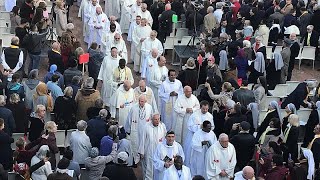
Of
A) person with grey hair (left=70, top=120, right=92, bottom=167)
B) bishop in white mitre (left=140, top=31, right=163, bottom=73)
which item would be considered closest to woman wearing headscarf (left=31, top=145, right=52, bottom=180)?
person with grey hair (left=70, top=120, right=92, bottom=167)

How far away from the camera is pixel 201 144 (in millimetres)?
13734

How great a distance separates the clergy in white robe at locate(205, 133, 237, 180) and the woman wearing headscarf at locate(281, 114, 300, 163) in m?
1.30

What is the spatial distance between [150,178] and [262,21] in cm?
785

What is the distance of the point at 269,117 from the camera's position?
569 inches

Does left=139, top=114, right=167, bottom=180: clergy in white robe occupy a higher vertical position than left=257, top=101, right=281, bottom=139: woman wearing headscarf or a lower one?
lower

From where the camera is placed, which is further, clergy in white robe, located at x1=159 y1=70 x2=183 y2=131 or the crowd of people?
clergy in white robe, located at x1=159 y1=70 x2=183 y2=131

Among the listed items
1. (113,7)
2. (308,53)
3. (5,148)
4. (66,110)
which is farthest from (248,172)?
(113,7)

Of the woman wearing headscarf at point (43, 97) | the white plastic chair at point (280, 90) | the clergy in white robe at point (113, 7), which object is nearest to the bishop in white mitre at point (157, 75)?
the white plastic chair at point (280, 90)

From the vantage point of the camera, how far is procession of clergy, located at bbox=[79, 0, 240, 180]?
13.1m

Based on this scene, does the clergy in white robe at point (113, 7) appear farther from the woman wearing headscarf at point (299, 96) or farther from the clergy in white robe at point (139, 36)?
the woman wearing headscarf at point (299, 96)

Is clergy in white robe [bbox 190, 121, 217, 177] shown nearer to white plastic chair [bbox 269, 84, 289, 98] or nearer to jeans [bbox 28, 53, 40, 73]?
white plastic chair [bbox 269, 84, 289, 98]

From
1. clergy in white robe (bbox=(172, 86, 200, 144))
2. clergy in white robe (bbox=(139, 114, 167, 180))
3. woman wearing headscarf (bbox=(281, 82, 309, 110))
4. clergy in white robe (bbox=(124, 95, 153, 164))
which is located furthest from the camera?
woman wearing headscarf (bbox=(281, 82, 309, 110))

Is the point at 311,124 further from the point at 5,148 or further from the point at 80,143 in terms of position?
the point at 5,148

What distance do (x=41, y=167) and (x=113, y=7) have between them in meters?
11.5
